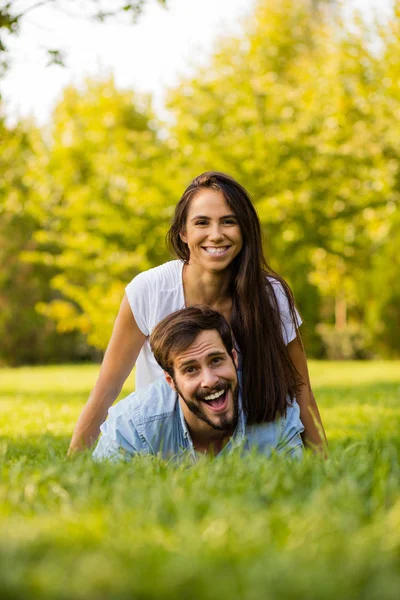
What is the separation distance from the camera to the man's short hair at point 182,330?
12.7ft

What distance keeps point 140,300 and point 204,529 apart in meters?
2.56

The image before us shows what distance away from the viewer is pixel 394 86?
20125 millimetres

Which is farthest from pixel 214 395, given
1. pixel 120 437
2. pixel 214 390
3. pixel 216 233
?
pixel 216 233

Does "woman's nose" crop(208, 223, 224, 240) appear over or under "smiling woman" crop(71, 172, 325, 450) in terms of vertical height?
over

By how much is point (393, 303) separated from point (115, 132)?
10615mm

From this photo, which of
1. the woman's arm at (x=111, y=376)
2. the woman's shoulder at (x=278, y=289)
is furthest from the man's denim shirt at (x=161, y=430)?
the woman's shoulder at (x=278, y=289)

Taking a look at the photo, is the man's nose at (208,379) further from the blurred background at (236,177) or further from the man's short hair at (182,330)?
the blurred background at (236,177)

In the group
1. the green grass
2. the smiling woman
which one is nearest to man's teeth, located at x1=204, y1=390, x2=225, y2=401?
the smiling woman

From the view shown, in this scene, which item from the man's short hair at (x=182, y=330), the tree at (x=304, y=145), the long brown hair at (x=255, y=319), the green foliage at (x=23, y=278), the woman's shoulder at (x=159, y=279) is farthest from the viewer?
the green foliage at (x=23, y=278)

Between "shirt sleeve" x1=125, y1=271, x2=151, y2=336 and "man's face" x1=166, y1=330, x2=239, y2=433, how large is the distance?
25.4 inches

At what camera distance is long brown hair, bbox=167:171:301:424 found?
406 centimetres

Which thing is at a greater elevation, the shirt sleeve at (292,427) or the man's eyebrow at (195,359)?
the man's eyebrow at (195,359)

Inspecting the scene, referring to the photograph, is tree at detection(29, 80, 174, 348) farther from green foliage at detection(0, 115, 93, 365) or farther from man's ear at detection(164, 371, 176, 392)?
man's ear at detection(164, 371, 176, 392)

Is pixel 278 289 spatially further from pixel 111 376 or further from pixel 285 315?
pixel 111 376
